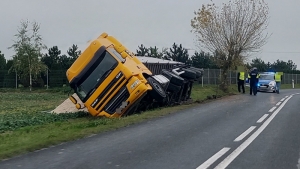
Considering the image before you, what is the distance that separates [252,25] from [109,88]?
22.9m

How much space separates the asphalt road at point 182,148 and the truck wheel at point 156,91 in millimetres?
4589

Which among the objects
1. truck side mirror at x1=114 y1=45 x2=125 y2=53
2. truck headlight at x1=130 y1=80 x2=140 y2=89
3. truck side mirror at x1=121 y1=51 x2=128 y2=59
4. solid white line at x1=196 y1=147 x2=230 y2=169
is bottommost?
solid white line at x1=196 y1=147 x2=230 y2=169

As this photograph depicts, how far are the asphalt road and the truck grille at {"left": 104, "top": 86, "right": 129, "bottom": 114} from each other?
11.8ft

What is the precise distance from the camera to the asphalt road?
907 cm

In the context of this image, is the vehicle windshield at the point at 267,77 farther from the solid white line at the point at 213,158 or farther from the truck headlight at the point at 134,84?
the solid white line at the point at 213,158

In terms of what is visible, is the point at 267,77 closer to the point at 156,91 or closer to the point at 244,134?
the point at 156,91

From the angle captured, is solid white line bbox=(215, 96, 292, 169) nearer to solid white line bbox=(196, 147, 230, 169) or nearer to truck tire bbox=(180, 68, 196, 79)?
solid white line bbox=(196, 147, 230, 169)

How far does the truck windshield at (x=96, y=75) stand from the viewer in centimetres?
2009

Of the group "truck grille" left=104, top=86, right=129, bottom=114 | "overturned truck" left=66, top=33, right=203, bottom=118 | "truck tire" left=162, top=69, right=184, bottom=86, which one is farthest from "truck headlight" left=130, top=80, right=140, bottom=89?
"truck tire" left=162, top=69, right=184, bottom=86

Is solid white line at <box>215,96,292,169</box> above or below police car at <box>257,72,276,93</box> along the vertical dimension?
below

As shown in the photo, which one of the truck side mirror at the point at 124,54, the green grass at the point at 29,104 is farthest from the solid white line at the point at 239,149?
the green grass at the point at 29,104

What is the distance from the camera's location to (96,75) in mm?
20234

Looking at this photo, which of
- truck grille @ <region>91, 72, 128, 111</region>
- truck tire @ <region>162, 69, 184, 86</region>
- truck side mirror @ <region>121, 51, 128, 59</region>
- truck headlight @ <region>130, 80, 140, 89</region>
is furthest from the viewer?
truck tire @ <region>162, 69, 184, 86</region>

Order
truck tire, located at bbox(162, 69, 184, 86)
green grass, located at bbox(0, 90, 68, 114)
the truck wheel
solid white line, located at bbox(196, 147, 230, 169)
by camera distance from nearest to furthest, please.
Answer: solid white line, located at bbox(196, 147, 230, 169)
the truck wheel
truck tire, located at bbox(162, 69, 184, 86)
green grass, located at bbox(0, 90, 68, 114)
